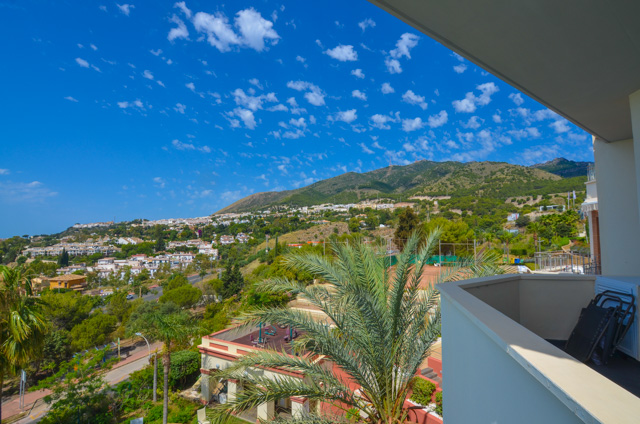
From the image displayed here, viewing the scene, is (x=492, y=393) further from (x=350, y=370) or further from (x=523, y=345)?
(x=350, y=370)

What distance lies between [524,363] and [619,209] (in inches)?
217

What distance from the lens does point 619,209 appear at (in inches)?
200

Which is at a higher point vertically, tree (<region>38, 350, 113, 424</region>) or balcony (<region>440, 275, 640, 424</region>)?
balcony (<region>440, 275, 640, 424</region>)

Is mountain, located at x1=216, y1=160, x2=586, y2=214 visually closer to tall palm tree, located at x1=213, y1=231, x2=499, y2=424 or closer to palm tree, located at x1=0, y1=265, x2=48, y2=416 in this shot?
tall palm tree, located at x1=213, y1=231, x2=499, y2=424

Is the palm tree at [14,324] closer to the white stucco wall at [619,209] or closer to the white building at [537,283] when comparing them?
the white building at [537,283]

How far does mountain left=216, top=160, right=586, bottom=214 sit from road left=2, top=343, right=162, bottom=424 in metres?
72.3

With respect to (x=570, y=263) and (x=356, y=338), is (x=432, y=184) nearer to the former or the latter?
(x=570, y=263)

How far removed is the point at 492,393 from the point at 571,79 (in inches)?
111

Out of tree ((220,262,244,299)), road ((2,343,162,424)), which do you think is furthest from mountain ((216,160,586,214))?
road ((2,343,162,424))

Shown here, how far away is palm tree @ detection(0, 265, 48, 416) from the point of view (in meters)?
7.17

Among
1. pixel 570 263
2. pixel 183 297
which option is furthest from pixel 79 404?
pixel 183 297

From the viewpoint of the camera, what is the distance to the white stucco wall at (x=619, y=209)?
4.88 m

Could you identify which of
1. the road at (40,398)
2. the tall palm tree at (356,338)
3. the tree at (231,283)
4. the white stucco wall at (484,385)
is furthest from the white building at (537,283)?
the tree at (231,283)

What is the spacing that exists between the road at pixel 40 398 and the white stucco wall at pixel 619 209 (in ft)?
66.4
